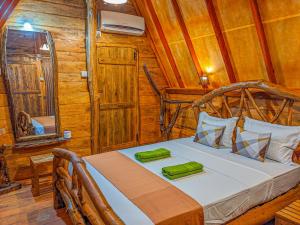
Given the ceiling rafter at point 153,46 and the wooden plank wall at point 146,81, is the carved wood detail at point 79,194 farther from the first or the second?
the ceiling rafter at point 153,46

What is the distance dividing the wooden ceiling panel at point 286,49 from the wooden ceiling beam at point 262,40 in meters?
0.05

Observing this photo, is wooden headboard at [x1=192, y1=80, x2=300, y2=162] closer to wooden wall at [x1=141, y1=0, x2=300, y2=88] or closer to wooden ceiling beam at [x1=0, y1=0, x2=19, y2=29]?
wooden wall at [x1=141, y1=0, x2=300, y2=88]

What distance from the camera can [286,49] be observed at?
115 inches

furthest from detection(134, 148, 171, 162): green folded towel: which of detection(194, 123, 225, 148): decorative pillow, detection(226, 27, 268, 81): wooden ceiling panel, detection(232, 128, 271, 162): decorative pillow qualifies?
detection(226, 27, 268, 81): wooden ceiling panel

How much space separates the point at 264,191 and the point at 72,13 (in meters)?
3.57

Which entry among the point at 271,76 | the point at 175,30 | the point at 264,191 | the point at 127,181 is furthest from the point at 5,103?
the point at 271,76

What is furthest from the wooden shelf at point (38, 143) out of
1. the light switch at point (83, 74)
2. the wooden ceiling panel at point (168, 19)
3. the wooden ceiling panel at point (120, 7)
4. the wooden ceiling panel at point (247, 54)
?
the wooden ceiling panel at point (247, 54)

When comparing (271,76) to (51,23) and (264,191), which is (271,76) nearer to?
(264,191)

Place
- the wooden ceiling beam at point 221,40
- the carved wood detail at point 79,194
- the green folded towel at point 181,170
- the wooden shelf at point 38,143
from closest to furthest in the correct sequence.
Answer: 1. the carved wood detail at point 79,194
2. the green folded towel at point 181,170
3. the wooden ceiling beam at point 221,40
4. the wooden shelf at point 38,143

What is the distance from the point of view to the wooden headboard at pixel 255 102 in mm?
3008

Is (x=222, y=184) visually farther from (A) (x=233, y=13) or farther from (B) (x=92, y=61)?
(B) (x=92, y=61)

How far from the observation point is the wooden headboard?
118 inches

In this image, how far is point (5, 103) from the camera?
3.42 m

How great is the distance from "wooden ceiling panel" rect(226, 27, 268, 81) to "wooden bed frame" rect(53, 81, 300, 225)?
0.75 ft
